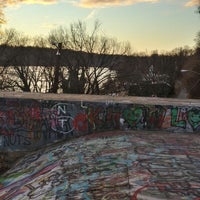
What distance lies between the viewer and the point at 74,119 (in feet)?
46.7

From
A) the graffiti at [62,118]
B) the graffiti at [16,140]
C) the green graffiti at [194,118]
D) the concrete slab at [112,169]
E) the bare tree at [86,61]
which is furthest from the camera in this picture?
the bare tree at [86,61]

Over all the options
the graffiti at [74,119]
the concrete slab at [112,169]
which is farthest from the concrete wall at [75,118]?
the concrete slab at [112,169]

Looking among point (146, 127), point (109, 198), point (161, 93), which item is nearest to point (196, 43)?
point (161, 93)

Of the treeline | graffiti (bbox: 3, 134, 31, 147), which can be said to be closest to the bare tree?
the treeline

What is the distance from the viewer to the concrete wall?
13891 millimetres

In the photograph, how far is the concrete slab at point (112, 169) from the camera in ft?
23.9

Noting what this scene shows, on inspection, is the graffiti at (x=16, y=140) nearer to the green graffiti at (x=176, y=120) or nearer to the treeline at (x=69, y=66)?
the green graffiti at (x=176, y=120)

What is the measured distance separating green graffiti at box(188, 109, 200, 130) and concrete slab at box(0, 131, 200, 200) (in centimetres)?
71

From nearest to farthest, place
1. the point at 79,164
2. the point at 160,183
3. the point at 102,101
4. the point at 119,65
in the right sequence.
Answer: the point at 160,183 → the point at 79,164 → the point at 102,101 → the point at 119,65

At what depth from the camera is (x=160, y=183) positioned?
24.6 ft

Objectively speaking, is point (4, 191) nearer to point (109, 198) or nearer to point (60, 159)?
point (60, 159)

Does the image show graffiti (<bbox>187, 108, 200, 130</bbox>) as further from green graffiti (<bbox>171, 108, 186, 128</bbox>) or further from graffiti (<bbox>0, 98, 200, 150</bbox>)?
green graffiti (<bbox>171, 108, 186, 128</bbox>)

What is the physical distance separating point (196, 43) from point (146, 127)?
47.3m

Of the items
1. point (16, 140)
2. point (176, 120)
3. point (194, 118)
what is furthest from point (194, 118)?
point (16, 140)
